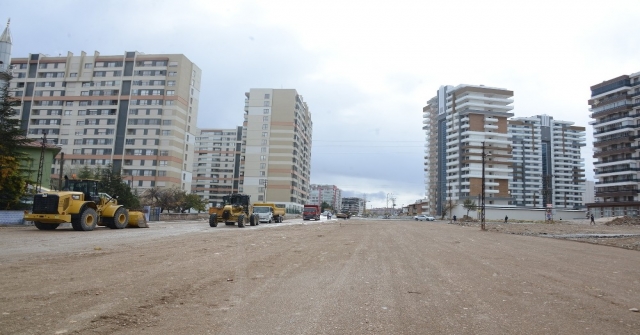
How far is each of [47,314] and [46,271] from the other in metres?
3.90

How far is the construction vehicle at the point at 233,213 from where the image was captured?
32625mm

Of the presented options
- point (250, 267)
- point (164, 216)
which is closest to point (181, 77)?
point (164, 216)

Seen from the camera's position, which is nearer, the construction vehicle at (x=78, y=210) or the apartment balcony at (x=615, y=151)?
the construction vehicle at (x=78, y=210)

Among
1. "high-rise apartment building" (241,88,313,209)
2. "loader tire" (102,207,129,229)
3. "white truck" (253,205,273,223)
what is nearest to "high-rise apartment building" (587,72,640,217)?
"high-rise apartment building" (241,88,313,209)

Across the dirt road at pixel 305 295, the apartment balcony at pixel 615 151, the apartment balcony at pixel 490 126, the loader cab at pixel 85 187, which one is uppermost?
the apartment balcony at pixel 490 126

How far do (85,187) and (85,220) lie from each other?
248 centimetres

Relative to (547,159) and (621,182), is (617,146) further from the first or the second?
(547,159)

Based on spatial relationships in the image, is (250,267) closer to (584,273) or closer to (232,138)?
(584,273)

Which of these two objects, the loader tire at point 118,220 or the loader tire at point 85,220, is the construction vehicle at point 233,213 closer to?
the loader tire at point 118,220

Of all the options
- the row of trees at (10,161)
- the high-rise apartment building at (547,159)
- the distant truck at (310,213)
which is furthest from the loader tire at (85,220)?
the high-rise apartment building at (547,159)

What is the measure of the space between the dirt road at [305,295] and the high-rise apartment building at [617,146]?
90.8 meters

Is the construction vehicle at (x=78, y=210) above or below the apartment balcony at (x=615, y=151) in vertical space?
below

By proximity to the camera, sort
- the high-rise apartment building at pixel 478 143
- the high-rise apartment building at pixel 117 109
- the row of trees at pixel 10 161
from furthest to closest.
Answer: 1. the high-rise apartment building at pixel 478 143
2. the high-rise apartment building at pixel 117 109
3. the row of trees at pixel 10 161

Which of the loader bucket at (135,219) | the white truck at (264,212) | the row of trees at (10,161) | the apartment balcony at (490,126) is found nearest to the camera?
the row of trees at (10,161)
